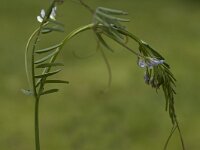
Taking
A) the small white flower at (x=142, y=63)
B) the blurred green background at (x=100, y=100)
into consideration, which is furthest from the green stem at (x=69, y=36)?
the blurred green background at (x=100, y=100)

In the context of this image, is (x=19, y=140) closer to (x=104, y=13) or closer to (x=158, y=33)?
(x=158, y=33)

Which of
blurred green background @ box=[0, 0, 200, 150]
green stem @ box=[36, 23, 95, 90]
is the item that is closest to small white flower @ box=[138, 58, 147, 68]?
green stem @ box=[36, 23, 95, 90]

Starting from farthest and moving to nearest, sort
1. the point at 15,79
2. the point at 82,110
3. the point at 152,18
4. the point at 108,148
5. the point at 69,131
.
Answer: the point at 152,18 → the point at 15,79 → the point at 82,110 → the point at 69,131 → the point at 108,148

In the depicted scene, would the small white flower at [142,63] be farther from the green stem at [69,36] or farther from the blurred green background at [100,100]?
the blurred green background at [100,100]

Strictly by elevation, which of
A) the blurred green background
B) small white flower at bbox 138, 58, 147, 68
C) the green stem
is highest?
the green stem

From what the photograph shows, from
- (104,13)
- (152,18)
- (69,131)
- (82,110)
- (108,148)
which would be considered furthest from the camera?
(152,18)

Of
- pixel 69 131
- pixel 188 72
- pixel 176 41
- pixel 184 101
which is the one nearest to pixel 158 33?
pixel 176 41

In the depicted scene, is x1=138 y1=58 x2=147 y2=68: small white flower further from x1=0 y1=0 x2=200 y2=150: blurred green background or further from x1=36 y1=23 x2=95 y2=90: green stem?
x1=0 y1=0 x2=200 y2=150: blurred green background

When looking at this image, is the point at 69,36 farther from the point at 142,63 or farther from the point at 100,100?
the point at 100,100
